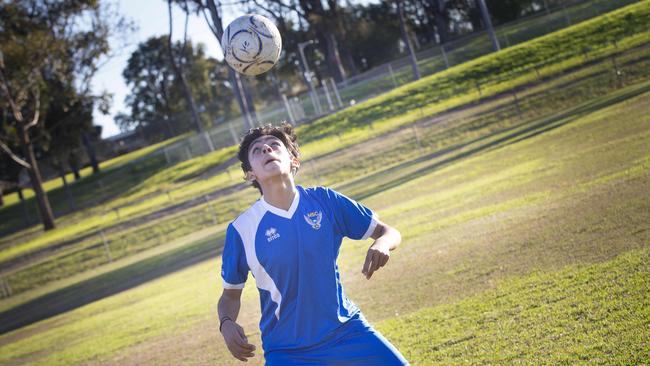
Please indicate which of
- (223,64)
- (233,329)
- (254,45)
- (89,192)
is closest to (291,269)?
(233,329)

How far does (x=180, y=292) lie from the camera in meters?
15.7

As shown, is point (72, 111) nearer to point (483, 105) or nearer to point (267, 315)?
point (483, 105)

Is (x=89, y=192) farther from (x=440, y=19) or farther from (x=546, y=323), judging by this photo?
(x=546, y=323)

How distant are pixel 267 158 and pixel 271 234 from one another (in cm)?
46

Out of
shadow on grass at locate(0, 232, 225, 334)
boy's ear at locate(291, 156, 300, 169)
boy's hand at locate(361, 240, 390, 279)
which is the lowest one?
shadow on grass at locate(0, 232, 225, 334)

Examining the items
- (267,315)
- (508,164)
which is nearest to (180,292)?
(508,164)

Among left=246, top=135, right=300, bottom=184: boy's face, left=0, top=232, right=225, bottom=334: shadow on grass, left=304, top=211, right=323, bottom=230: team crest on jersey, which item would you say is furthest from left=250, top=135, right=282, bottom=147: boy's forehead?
left=0, top=232, right=225, bottom=334: shadow on grass

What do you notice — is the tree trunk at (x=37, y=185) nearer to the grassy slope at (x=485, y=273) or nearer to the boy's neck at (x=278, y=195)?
the grassy slope at (x=485, y=273)

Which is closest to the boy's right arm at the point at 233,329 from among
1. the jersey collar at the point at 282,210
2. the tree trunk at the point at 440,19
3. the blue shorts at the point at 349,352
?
the blue shorts at the point at 349,352

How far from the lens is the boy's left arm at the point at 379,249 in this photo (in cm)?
414

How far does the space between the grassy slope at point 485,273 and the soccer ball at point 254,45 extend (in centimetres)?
315

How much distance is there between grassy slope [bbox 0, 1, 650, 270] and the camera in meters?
37.8

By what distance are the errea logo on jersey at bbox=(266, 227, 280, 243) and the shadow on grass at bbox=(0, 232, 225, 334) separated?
16.1 meters

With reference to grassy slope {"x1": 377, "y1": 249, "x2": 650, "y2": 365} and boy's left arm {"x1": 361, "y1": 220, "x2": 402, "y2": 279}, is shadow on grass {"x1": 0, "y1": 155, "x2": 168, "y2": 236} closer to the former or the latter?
grassy slope {"x1": 377, "y1": 249, "x2": 650, "y2": 365}
